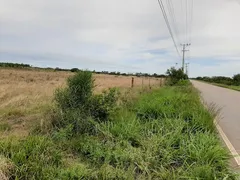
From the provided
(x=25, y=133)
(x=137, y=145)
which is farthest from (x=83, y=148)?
(x=25, y=133)

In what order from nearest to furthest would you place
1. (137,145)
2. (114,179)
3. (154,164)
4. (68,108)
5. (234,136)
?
(114,179) < (154,164) < (137,145) < (68,108) < (234,136)

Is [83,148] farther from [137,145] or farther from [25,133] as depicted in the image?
[25,133]

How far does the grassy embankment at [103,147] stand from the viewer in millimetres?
4509

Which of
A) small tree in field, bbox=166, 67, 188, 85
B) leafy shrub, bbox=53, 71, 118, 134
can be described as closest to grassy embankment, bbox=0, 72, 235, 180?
leafy shrub, bbox=53, 71, 118, 134

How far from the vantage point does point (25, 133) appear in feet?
21.4

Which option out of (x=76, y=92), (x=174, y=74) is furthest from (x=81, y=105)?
(x=174, y=74)

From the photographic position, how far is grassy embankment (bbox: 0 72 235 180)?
451 cm

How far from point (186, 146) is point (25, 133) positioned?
3.51 m

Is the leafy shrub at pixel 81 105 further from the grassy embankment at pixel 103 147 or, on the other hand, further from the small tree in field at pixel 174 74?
the small tree in field at pixel 174 74

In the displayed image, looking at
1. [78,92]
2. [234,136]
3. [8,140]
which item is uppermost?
[78,92]

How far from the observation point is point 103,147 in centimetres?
568

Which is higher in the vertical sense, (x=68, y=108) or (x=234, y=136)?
(x=68, y=108)

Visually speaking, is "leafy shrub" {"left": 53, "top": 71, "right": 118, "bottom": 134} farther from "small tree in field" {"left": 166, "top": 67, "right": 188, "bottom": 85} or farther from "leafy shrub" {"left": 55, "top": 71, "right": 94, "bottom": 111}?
"small tree in field" {"left": 166, "top": 67, "right": 188, "bottom": 85}

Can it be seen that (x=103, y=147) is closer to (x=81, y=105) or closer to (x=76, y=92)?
(x=81, y=105)
